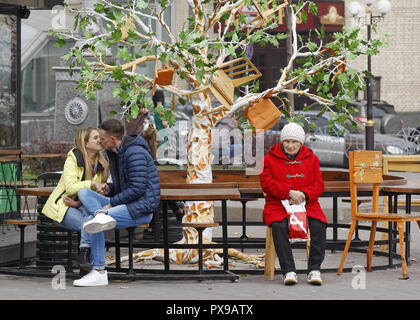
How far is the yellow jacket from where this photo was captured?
9.66 meters

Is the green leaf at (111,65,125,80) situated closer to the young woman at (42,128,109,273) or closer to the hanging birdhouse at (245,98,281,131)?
the young woman at (42,128,109,273)

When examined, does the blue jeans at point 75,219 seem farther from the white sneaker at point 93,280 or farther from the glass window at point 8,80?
the glass window at point 8,80

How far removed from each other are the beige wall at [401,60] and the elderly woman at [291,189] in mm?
35848

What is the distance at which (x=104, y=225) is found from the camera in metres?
9.28

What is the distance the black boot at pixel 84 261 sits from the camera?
947 centimetres

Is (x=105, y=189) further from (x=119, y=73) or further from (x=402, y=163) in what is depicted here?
(x=402, y=163)

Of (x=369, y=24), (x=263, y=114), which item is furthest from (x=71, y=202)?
(x=369, y=24)

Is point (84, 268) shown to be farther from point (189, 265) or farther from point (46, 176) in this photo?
point (46, 176)

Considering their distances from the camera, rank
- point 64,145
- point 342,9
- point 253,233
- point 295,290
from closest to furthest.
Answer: point 295,290, point 253,233, point 64,145, point 342,9

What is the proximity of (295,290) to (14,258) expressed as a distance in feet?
10.9

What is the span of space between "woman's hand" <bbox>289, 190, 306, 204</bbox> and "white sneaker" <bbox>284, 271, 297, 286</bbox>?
0.65m

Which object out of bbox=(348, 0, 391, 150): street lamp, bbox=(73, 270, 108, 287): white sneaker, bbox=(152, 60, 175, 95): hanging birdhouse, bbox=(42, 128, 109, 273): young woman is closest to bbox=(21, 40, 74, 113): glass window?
bbox=(348, 0, 391, 150): street lamp

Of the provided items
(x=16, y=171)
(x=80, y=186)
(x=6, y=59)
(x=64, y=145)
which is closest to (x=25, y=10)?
(x=6, y=59)

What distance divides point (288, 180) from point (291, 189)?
0.10 m
